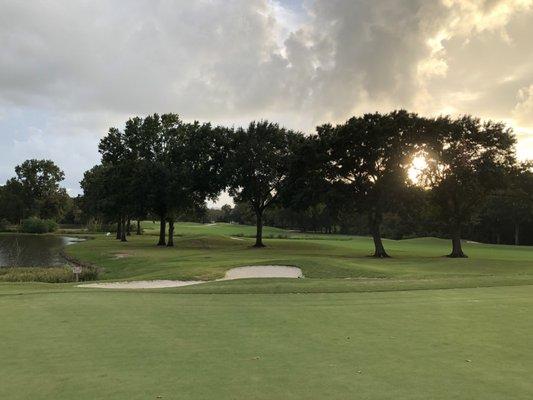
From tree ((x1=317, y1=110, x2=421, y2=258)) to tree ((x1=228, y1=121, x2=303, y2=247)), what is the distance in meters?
9.93

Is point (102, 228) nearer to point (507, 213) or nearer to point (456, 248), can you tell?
point (507, 213)

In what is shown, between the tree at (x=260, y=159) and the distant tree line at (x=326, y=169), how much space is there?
0.38ft

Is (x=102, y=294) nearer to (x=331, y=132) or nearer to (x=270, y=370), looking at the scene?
(x=270, y=370)

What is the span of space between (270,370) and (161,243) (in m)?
52.5

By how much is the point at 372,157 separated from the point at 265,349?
34.5m

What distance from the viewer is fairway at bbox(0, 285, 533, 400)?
5.53 meters

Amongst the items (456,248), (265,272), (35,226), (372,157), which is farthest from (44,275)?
(35,226)

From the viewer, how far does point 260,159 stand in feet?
169

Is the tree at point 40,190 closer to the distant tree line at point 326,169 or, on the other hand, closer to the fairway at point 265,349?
the distant tree line at point 326,169

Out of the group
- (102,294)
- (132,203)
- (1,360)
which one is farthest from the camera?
(132,203)

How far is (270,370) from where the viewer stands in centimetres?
620

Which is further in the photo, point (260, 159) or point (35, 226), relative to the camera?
point (35, 226)

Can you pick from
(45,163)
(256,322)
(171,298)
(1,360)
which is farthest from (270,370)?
(45,163)

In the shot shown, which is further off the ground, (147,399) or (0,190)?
(0,190)
